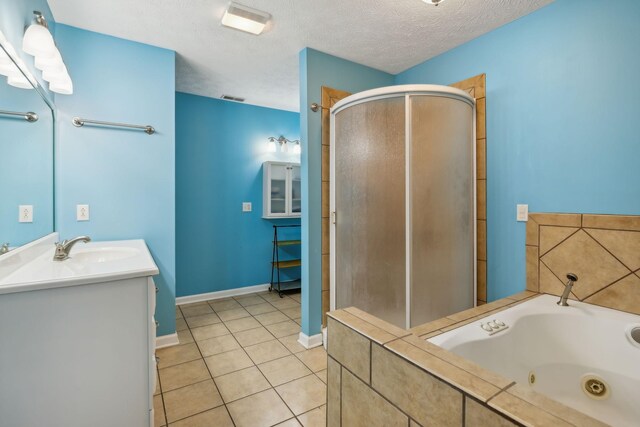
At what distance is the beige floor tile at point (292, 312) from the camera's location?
3088mm

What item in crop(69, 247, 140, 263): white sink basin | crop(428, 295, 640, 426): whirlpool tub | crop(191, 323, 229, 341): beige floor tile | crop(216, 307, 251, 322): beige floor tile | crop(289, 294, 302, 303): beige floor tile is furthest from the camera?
crop(289, 294, 302, 303): beige floor tile

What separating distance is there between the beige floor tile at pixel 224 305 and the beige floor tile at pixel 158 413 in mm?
1474

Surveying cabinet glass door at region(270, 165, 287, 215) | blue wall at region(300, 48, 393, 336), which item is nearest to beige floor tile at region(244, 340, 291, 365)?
blue wall at region(300, 48, 393, 336)

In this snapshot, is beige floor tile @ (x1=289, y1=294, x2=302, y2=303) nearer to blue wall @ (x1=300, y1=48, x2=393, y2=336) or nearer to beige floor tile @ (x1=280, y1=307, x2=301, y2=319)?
beige floor tile @ (x1=280, y1=307, x2=301, y2=319)

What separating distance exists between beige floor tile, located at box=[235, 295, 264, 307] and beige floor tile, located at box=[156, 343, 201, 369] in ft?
3.40

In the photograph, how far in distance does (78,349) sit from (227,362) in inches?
46.5

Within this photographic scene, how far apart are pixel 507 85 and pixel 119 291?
268 cm

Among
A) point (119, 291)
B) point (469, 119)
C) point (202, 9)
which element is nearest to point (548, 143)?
point (469, 119)

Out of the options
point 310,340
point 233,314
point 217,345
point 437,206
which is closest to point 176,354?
point 217,345

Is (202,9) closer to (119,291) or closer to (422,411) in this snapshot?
(119,291)

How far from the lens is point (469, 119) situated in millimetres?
2111

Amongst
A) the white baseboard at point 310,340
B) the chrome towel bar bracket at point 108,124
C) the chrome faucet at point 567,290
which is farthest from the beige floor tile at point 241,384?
the chrome towel bar bracket at point 108,124

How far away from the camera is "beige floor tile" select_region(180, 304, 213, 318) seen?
10.2ft

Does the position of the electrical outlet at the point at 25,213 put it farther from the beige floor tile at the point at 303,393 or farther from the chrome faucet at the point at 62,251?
the beige floor tile at the point at 303,393
